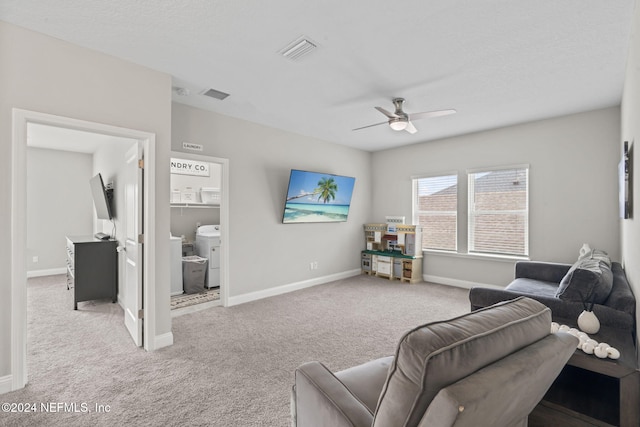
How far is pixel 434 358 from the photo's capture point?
858mm

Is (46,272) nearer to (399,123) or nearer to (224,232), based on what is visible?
(224,232)

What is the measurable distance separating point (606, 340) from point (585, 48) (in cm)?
232

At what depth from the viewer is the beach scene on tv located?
16.1 ft

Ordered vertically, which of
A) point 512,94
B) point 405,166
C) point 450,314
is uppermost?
point 512,94

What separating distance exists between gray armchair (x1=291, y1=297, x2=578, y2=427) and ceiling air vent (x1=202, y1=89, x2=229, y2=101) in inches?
127

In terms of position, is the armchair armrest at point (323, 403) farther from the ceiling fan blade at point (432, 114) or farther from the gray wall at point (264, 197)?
the gray wall at point (264, 197)

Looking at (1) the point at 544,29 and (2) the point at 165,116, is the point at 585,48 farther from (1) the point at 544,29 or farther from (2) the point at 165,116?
(2) the point at 165,116

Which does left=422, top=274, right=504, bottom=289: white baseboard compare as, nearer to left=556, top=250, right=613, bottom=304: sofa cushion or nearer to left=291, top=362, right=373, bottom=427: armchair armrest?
left=556, top=250, right=613, bottom=304: sofa cushion

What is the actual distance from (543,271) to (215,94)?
179 inches

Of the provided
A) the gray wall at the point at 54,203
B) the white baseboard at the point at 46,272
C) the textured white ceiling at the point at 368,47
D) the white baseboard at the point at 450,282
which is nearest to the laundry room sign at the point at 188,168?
the textured white ceiling at the point at 368,47

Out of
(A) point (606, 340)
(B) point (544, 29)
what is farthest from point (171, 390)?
(B) point (544, 29)

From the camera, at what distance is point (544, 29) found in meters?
2.28

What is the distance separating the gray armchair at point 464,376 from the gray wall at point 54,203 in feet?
24.3

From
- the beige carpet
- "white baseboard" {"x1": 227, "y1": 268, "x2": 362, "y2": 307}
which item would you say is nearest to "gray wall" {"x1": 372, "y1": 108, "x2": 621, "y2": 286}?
the beige carpet
